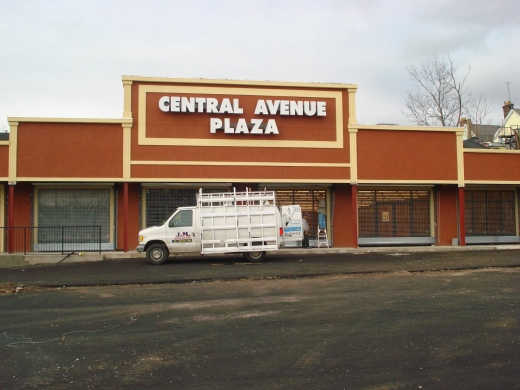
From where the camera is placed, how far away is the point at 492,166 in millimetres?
23031

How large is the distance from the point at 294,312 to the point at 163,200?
45.0ft

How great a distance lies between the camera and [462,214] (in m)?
22.6

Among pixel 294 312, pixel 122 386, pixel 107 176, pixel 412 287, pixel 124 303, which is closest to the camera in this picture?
pixel 122 386

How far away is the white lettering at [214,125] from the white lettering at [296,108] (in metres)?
3.15

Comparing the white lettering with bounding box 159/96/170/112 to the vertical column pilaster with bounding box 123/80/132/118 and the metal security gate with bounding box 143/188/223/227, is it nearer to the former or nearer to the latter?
the vertical column pilaster with bounding box 123/80/132/118

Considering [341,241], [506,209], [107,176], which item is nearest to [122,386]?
[107,176]

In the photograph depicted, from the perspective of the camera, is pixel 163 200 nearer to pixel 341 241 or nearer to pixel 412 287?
pixel 341 241

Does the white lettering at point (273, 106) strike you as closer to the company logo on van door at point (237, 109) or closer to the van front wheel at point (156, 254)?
the company logo on van door at point (237, 109)

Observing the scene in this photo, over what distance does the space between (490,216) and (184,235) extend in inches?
606

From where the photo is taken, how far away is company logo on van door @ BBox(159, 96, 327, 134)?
2098cm

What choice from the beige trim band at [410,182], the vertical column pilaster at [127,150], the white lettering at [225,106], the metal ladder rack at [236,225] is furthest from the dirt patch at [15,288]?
the beige trim band at [410,182]

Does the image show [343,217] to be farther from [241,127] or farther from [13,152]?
[13,152]

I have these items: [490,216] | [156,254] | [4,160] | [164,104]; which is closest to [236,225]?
[156,254]

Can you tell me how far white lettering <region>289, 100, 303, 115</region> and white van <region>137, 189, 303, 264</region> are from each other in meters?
5.72
